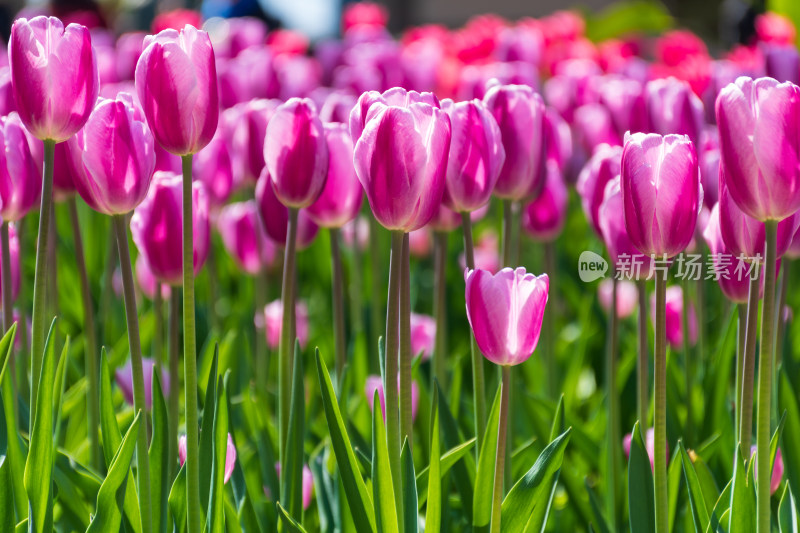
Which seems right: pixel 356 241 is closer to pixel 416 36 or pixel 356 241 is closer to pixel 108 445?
pixel 108 445

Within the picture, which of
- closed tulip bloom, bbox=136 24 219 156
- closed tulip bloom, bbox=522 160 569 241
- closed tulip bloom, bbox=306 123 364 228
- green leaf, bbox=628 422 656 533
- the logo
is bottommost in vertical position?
green leaf, bbox=628 422 656 533

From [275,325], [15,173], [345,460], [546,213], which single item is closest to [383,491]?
[345,460]

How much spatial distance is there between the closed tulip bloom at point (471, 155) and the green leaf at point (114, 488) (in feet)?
1.47

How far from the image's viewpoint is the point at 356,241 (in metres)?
2.18

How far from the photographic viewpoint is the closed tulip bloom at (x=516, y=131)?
134cm

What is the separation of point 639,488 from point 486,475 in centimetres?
17

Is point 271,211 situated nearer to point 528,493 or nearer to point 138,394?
point 138,394

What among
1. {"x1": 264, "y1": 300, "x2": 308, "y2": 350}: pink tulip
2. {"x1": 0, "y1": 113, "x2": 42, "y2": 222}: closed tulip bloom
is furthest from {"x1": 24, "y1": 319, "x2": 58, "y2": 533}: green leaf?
{"x1": 264, "y1": 300, "x2": 308, "y2": 350}: pink tulip

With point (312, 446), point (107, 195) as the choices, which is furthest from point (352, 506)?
point (312, 446)

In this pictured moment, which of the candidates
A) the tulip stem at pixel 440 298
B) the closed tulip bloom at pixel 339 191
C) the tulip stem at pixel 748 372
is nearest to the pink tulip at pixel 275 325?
the tulip stem at pixel 440 298

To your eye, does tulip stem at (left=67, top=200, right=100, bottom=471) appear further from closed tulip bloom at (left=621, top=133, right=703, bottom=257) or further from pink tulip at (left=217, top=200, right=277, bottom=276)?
closed tulip bloom at (left=621, top=133, right=703, bottom=257)

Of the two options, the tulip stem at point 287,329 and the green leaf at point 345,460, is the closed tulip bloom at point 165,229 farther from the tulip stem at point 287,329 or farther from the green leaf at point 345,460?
the green leaf at point 345,460

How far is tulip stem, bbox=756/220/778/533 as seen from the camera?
3.03ft

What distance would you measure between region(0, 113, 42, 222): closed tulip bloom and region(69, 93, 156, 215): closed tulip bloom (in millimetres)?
134
